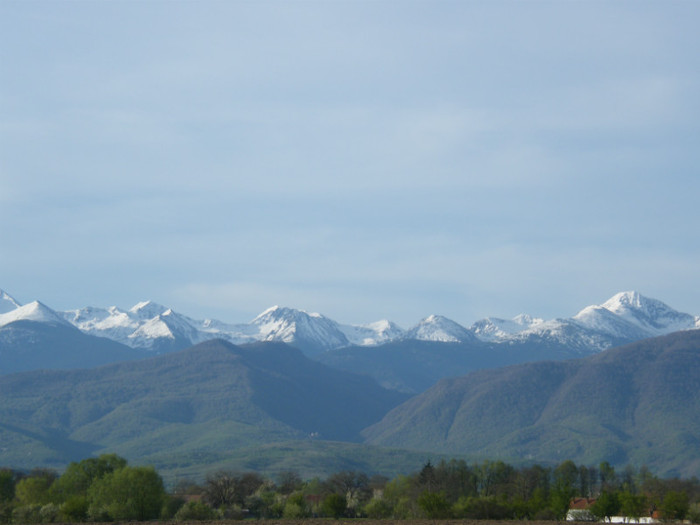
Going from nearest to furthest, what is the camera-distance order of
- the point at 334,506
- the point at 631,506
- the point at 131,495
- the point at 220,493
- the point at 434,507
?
the point at 131,495
the point at 434,507
the point at 334,506
the point at 631,506
the point at 220,493

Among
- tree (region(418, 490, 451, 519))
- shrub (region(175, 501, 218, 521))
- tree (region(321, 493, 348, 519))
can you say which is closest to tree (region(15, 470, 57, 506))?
shrub (region(175, 501, 218, 521))

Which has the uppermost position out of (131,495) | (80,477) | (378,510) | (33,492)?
(80,477)

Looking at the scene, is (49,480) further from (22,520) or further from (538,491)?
(538,491)

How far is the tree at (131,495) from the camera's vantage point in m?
136

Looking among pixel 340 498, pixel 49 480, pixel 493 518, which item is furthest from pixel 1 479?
pixel 493 518

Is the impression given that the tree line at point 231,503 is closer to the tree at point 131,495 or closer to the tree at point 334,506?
the tree at point 131,495

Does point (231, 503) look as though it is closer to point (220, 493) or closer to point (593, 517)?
point (220, 493)

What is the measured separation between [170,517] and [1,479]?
154ft

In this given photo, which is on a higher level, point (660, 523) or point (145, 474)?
point (145, 474)

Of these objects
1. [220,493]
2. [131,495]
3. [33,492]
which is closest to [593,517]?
[220,493]

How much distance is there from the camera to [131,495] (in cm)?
13838

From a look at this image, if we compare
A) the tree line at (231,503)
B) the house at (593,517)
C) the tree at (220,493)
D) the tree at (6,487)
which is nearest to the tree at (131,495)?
the tree line at (231,503)

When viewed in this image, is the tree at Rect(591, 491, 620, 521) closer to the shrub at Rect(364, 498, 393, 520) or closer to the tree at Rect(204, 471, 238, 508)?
the shrub at Rect(364, 498, 393, 520)

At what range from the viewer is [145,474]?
141 m
